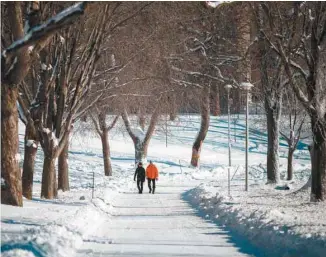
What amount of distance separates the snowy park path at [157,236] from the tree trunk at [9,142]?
253cm

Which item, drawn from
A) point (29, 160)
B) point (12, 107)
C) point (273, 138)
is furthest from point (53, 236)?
point (273, 138)

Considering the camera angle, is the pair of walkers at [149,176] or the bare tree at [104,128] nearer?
the pair of walkers at [149,176]

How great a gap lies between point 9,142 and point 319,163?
10352 mm

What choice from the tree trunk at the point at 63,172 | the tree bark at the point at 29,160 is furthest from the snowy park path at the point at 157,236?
the tree trunk at the point at 63,172

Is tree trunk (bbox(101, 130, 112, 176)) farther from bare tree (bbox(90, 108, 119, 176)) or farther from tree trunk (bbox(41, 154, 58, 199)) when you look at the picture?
tree trunk (bbox(41, 154, 58, 199))

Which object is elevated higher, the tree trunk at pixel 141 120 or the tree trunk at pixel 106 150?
the tree trunk at pixel 141 120

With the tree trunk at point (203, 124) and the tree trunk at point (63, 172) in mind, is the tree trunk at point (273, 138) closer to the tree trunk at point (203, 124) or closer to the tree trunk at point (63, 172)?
the tree trunk at point (63, 172)

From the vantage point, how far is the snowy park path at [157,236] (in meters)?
11.5

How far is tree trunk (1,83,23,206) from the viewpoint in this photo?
49.7 ft

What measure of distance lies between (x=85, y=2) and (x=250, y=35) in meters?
25.7

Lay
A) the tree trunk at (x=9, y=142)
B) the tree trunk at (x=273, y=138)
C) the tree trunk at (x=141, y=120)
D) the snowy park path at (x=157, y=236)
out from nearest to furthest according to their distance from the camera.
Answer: the snowy park path at (x=157, y=236)
the tree trunk at (x=9, y=142)
the tree trunk at (x=273, y=138)
the tree trunk at (x=141, y=120)

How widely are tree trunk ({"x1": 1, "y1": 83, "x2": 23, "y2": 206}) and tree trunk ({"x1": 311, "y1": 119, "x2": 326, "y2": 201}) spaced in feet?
31.9

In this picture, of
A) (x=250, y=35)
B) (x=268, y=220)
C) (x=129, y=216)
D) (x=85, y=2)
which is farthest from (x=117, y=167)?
(x=85, y=2)

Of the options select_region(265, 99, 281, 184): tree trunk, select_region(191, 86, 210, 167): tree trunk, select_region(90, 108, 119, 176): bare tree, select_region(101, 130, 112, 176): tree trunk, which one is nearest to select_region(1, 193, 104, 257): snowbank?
select_region(265, 99, 281, 184): tree trunk
